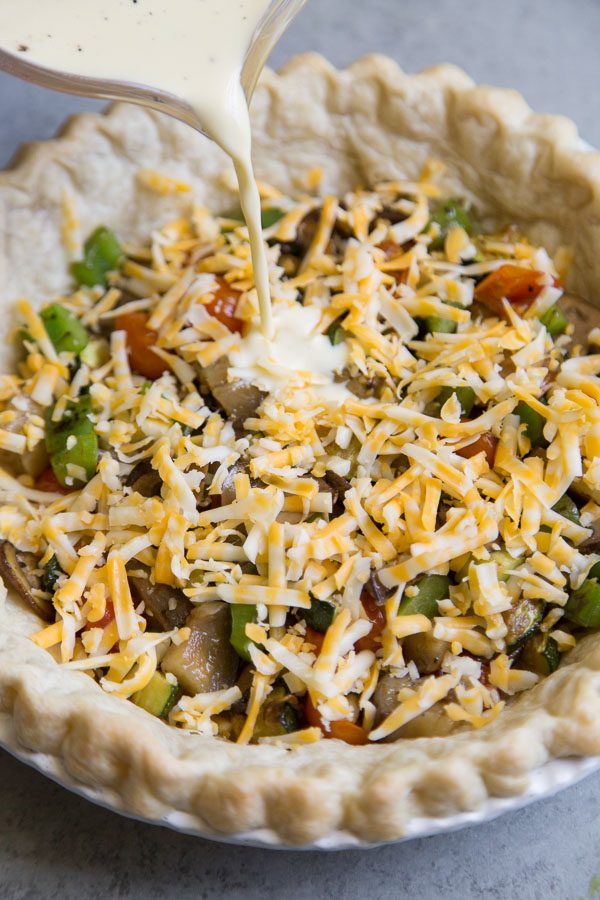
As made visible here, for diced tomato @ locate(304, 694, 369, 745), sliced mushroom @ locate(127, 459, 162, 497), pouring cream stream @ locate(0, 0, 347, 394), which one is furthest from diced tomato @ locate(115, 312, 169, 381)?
diced tomato @ locate(304, 694, 369, 745)

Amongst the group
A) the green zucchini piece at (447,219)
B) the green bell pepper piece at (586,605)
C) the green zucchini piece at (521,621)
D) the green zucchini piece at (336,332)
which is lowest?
the green zucchini piece at (521,621)

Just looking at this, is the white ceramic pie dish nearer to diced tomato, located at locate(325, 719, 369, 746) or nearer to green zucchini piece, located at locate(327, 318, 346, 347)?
diced tomato, located at locate(325, 719, 369, 746)

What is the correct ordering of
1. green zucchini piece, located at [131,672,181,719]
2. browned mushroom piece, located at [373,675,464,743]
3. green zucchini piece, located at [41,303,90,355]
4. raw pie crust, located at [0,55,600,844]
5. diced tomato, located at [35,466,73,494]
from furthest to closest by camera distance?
green zucchini piece, located at [41,303,90,355]
diced tomato, located at [35,466,73,494]
green zucchini piece, located at [131,672,181,719]
browned mushroom piece, located at [373,675,464,743]
raw pie crust, located at [0,55,600,844]

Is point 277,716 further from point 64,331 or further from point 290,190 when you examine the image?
point 290,190

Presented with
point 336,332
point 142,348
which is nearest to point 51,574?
point 142,348

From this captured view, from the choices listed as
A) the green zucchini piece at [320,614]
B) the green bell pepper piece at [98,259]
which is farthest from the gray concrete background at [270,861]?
the green bell pepper piece at [98,259]

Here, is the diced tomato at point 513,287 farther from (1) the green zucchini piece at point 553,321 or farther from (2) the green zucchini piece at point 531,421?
(2) the green zucchini piece at point 531,421
